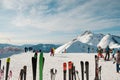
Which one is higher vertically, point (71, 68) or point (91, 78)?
point (71, 68)

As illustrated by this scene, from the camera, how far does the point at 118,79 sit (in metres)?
14.5

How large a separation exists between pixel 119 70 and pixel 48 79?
7311 millimetres

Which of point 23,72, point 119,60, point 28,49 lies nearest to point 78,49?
point 28,49

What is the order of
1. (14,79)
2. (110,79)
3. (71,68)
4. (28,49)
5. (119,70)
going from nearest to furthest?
1. (71,68)
2. (14,79)
3. (110,79)
4. (119,70)
5. (28,49)

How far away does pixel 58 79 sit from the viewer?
45.2 ft

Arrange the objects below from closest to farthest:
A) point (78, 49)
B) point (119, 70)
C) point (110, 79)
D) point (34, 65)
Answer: point (34, 65) < point (110, 79) < point (119, 70) < point (78, 49)

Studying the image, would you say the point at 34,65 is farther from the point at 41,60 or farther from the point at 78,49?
the point at 78,49

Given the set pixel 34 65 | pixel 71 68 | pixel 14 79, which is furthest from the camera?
pixel 14 79

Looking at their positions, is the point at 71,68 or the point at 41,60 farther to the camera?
the point at 71,68

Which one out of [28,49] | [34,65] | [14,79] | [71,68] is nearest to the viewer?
[34,65]

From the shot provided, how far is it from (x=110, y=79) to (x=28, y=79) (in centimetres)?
468

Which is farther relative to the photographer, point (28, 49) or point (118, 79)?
point (28, 49)

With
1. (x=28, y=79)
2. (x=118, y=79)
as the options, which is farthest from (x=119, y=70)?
(x=28, y=79)

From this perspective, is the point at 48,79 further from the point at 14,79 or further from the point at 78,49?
the point at 78,49
